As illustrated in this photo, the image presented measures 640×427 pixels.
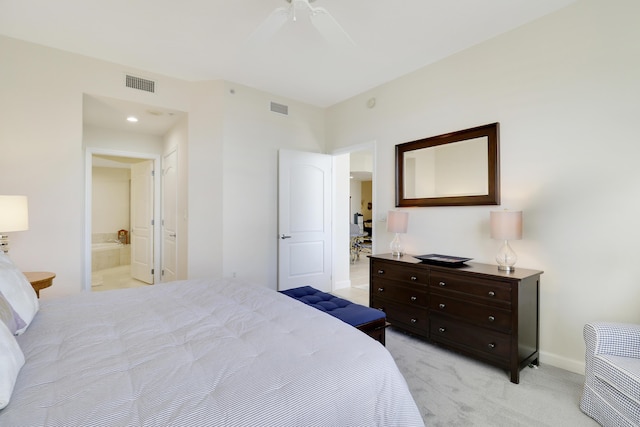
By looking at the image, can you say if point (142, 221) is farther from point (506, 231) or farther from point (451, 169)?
point (506, 231)

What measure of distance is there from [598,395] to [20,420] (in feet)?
8.90

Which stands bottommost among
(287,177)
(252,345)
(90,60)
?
(252,345)

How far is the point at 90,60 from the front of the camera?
3223mm

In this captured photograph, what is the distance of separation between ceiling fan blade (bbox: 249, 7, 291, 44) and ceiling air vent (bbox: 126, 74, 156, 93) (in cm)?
189

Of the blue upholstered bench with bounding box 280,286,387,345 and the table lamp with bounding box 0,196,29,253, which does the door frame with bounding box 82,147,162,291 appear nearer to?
the table lamp with bounding box 0,196,29,253

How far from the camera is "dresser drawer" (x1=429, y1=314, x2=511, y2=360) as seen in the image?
2.29 meters

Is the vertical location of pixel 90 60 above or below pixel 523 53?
above

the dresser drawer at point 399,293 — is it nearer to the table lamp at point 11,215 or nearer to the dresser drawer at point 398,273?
the dresser drawer at point 398,273

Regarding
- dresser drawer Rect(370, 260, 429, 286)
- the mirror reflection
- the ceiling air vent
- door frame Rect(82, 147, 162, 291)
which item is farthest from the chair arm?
door frame Rect(82, 147, 162, 291)

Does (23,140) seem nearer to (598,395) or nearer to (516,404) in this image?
(516,404)

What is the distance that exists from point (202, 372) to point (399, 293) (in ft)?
7.57

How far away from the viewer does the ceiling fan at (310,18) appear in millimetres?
2107

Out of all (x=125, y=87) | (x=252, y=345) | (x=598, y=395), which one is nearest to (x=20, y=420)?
(x=252, y=345)

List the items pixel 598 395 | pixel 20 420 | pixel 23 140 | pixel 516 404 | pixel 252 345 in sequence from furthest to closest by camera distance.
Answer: pixel 23 140 < pixel 516 404 < pixel 598 395 < pixel 252 345 < pixel 20 420
